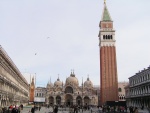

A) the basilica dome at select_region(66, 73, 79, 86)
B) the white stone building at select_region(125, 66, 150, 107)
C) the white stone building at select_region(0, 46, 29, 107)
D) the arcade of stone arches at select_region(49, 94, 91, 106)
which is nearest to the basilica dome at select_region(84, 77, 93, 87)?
the basilica dome at select_region(66, 73, 79, 86)

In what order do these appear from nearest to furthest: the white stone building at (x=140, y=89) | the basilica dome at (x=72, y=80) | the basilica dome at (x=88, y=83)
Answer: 1. the white stone building at (x=140, y=89)
2. the basilica dome at (x=72, y=80)
3. the basilica dome at (x=88, y=83)

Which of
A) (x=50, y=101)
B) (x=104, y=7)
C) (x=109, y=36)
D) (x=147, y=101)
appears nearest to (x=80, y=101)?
(x=50, y=101)

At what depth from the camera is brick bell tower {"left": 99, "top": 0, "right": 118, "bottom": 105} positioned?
8196 centimetres

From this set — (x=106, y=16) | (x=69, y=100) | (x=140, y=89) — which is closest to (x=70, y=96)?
(x=69, y=100)

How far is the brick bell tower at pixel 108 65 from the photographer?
81956mm

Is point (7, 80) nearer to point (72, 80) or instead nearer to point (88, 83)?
point (72, 80)

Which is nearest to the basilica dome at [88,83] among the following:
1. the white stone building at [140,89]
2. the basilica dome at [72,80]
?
the basilica dome at [72,80]

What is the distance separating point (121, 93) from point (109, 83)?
23.5 meters

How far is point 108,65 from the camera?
84.4 m

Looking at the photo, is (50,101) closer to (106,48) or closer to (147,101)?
(106,48)

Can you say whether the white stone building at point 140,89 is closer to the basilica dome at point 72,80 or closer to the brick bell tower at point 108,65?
the brick bell tower at point 108,65

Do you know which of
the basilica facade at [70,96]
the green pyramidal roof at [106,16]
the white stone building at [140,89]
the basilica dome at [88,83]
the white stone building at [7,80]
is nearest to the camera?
the white stone building at [7,80]

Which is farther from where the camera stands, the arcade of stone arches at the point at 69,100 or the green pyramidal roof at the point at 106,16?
the arcade of stone arches at the point at 69,100

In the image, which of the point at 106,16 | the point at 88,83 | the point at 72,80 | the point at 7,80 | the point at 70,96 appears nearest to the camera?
the point at 7,80
